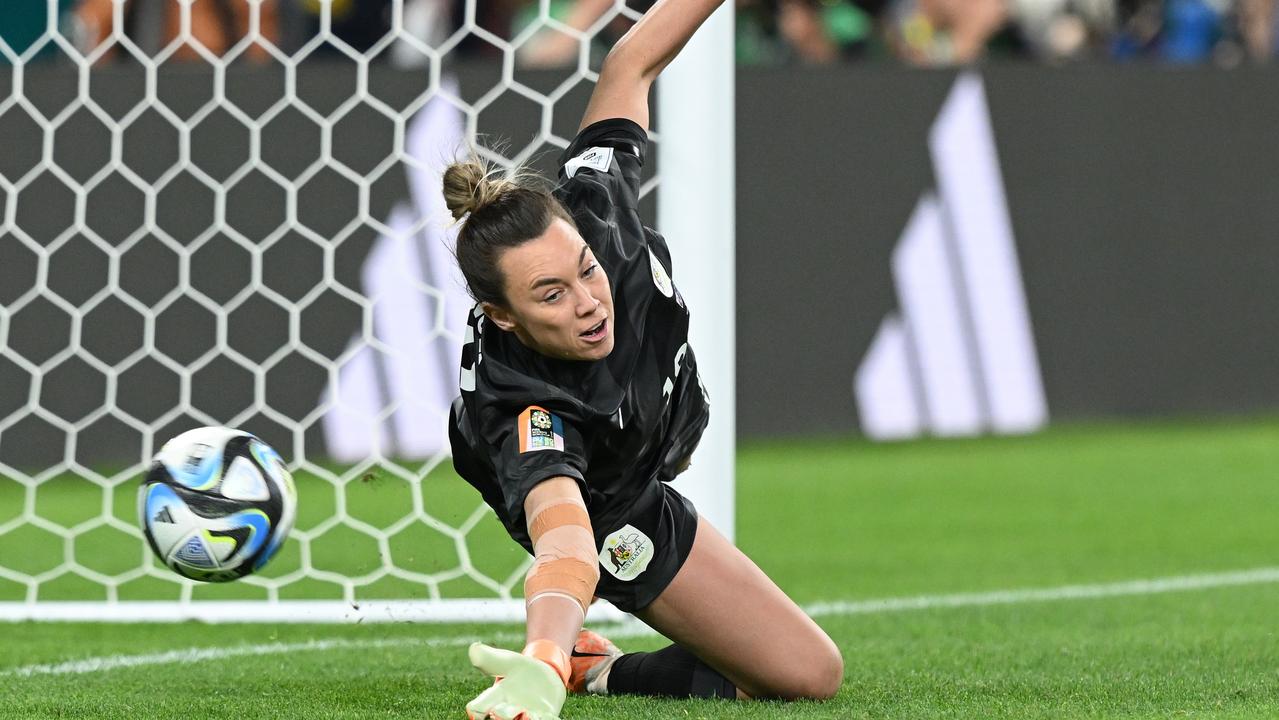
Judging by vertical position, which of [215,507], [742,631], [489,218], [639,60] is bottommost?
[742,631]

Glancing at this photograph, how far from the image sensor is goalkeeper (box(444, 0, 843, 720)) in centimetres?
335

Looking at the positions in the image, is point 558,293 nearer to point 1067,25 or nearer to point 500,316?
point 500,316

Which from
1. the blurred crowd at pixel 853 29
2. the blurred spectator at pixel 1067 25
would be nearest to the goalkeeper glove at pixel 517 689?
the blurred crowd at pixel 853 29

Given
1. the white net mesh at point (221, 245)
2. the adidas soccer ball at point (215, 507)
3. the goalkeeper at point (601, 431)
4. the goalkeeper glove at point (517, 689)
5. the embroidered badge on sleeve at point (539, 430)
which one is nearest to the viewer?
the goalkeeper glove at point (517, 689)

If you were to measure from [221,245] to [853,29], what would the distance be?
4625mm

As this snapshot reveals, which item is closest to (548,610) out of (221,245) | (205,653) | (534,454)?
(534,454)

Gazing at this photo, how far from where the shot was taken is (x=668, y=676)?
13.8 ft

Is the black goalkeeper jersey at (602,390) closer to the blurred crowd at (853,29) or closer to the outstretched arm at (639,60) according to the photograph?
the outstretched arm at (639,60)

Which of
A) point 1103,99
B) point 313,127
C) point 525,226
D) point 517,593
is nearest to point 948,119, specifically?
point 1103,99

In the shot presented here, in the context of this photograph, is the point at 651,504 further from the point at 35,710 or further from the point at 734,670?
the point at 35,710

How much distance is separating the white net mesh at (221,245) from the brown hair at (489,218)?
3.38 m

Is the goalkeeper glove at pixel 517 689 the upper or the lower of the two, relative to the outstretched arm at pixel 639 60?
lower

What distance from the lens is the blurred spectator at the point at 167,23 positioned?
24.9 feet

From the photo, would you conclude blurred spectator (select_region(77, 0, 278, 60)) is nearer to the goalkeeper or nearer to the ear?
the goalkeeper
